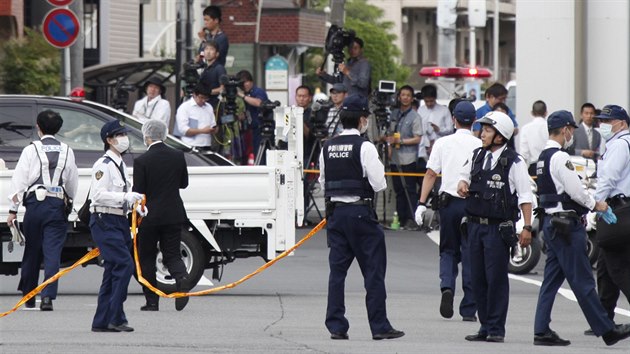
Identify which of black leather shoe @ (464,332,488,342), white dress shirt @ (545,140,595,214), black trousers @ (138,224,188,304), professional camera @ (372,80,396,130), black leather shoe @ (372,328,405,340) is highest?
professional camera @ (372,80,396,130)

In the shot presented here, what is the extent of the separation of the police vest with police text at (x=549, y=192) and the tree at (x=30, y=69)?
22.1 m

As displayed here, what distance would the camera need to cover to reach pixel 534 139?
72.7 feet

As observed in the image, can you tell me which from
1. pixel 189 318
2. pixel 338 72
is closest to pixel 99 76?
pixel 338 72


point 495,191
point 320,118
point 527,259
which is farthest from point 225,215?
point 320,118

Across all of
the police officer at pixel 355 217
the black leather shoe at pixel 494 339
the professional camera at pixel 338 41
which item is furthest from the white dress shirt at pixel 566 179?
the professional camera at pixel 338 41

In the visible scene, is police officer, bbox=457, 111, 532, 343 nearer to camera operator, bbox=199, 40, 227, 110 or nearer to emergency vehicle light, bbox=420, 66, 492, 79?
camera operator, bbox=199, 40, 227, 110

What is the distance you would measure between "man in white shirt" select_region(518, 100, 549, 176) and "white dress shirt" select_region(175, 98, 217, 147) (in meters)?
4.41

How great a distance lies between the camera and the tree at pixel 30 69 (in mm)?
33344

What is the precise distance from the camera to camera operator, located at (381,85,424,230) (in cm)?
2361

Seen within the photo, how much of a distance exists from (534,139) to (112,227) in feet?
34.0

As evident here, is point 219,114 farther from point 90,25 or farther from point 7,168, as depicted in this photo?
point 90,25

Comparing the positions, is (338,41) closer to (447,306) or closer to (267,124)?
(267,124)

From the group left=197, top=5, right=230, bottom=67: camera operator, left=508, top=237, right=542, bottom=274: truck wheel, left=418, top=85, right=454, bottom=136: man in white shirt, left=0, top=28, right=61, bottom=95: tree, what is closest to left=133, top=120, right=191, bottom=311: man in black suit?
left=508, top=237, right=542, bottom=274: truck wheel

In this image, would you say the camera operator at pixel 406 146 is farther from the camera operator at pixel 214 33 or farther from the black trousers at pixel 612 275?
the black trousers at pixel 612 275
